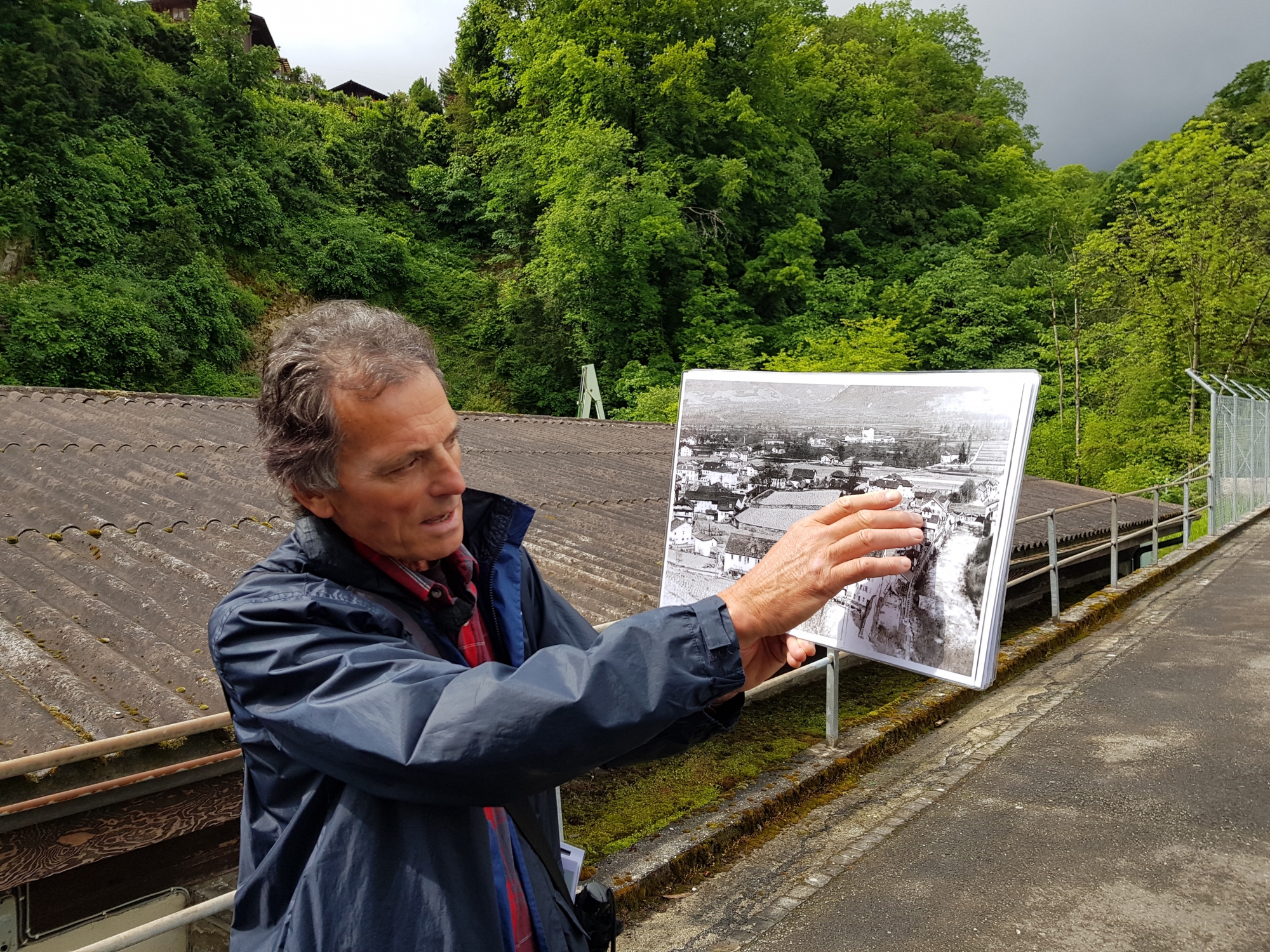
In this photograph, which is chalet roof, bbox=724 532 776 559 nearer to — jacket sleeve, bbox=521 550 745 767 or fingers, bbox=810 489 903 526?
jacket sleeve, bbox=521 550 745 767

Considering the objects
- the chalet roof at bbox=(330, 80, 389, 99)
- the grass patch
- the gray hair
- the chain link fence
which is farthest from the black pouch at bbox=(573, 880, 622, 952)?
the chalet roof at bbox=(330, 80, 389, 99)

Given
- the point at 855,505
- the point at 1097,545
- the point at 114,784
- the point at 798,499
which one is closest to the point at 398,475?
the point at 855,505

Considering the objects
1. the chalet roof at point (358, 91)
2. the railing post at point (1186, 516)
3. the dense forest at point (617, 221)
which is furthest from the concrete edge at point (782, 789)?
the chalet roof at point (358, 91)

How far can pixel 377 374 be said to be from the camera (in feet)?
3.69

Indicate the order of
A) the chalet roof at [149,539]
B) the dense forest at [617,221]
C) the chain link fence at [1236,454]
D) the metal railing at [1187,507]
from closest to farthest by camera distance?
1. the metal railing at [1187,507]
2. the chalet roof at [149,539]
3. the chain link fence at [1236,454]
4. the dense forest at [617,221]

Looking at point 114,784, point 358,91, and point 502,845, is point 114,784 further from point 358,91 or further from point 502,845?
point 358,91

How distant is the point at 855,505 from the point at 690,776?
357cm

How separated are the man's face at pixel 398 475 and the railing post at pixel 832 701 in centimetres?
343

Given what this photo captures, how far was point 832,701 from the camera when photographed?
177 inches

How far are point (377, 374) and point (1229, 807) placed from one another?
4.59m

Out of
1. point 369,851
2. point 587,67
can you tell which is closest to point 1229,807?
point 369,851

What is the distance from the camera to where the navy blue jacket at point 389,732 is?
0.88 meters

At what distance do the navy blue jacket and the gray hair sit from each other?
3.3 inches

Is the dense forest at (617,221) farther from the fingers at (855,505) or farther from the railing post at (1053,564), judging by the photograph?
the fingers at (855,505)
